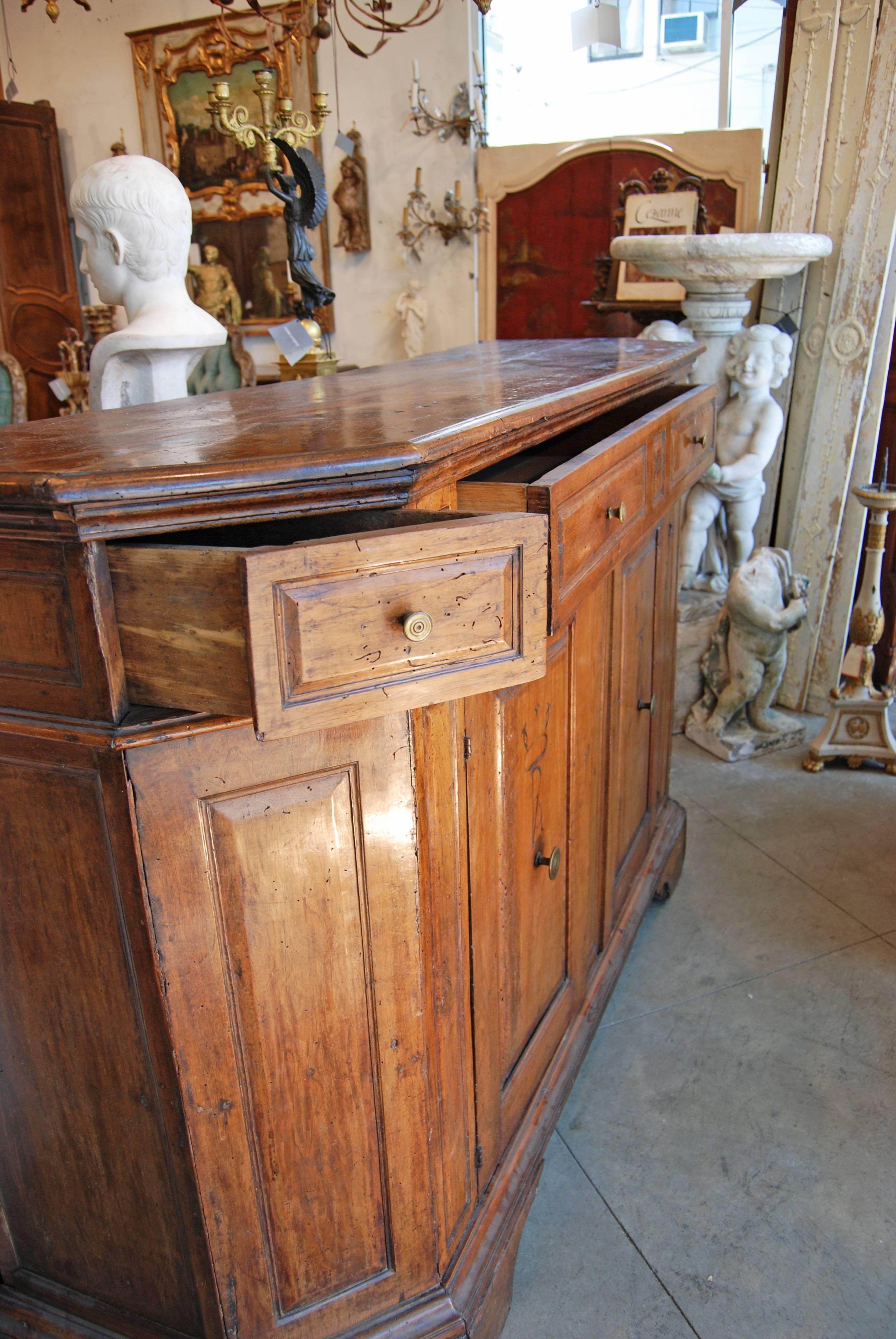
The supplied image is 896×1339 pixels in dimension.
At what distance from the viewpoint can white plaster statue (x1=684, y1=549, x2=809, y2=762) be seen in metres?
3.31

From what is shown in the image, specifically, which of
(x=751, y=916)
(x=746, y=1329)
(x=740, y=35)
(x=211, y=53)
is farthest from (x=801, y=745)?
(x=211, y=53)

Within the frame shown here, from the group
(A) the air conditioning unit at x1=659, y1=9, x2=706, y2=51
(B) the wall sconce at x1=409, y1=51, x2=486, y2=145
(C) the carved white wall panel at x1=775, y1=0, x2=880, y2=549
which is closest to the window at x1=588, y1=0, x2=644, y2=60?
(A) the air conditioning unit at x1=659, y1=9, x2=706, y2=51

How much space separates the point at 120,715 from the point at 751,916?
2.00m

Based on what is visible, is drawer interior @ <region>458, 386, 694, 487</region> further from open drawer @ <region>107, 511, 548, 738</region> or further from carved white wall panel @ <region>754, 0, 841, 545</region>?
carved white wall panel @ <region>754, 0, 841, 545</region>

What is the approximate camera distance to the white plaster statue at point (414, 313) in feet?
20.7

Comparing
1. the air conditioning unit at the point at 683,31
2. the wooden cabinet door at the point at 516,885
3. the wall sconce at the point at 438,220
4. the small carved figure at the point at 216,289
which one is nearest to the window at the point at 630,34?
the air conditioning unit at the point at 683,31

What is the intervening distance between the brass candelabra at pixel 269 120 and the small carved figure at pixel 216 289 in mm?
3802

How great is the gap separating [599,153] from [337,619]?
5434mm

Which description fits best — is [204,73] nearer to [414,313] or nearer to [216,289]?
[216,289]

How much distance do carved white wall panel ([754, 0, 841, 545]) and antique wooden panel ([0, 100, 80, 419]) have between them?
211 inches

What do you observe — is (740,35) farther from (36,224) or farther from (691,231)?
(36,224)

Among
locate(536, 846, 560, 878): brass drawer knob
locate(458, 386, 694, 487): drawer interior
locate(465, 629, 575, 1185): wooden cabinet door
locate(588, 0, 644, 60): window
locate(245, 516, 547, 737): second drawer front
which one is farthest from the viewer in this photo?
locate(588, 0, 644, 60): window

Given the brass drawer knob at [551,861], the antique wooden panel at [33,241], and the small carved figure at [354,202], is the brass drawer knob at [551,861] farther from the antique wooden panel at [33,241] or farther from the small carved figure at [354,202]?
the antique wooden panel at [33,241]

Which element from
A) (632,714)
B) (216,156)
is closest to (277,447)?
(632,714)
